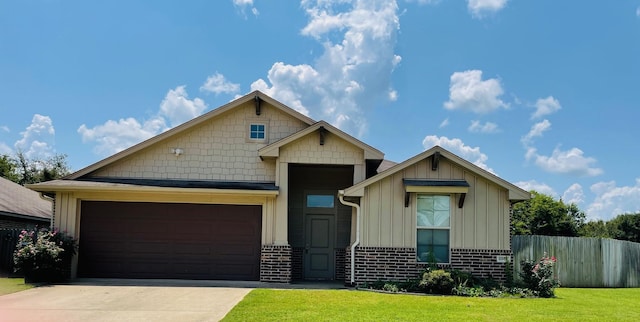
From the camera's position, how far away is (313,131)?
1477cm

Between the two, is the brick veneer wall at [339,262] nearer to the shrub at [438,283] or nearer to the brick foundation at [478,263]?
the brick foundation at [478,263]

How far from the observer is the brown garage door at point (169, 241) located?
48.4 ft

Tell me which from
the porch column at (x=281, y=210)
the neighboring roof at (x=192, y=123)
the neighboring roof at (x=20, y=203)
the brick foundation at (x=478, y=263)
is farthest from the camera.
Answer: the neighboring roof at (x=20, y=203)

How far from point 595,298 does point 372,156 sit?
21.6 ft

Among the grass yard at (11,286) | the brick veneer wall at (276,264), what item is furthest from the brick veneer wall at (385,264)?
the grass yard at (11,286)

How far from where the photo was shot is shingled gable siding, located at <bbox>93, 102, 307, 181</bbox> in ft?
50.2

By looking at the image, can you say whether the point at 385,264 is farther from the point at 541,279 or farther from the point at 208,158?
the point at 208,158

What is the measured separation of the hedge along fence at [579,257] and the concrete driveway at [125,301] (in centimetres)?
938

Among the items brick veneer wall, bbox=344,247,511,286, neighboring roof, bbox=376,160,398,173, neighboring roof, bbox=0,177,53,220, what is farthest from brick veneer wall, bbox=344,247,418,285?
neighboring roof, bbox=0,177,53,220

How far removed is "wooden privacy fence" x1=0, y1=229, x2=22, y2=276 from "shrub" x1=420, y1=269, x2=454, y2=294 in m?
11.7

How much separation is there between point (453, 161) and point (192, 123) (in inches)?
279

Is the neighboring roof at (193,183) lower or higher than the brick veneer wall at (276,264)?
higher

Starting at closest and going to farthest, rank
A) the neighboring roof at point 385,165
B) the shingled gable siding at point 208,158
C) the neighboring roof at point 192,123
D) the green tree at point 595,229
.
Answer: the neighboring roof at point 192,123, the shingled gable siding at point 208,158, the neighboring roof at point 385,165, the green tree at point 595,229

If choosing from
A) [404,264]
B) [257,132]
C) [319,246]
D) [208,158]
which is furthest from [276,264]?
[257,132]
